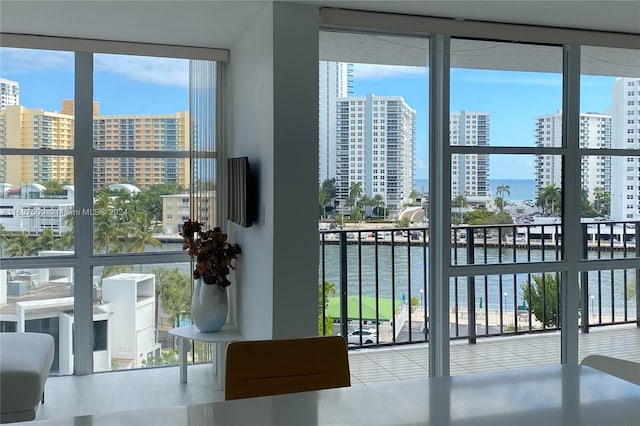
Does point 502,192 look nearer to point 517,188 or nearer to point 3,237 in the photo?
point 517,188

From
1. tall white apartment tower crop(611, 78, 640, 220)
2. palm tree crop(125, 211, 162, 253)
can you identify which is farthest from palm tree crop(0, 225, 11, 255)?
tall white apartment tower crop(611, 78, 640, 220)

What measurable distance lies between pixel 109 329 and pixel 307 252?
206 centimetres

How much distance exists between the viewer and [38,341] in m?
3.90

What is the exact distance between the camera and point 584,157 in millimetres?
4559

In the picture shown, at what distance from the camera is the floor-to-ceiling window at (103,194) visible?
15.3 feet

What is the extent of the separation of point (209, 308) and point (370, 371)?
3.85 feet

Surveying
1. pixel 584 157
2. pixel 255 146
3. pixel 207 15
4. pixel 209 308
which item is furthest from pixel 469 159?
pixel 209 308

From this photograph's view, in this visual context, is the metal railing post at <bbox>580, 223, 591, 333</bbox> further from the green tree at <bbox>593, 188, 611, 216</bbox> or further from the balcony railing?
the green tree at <bbox>593, 188, 611, 216</bbox>

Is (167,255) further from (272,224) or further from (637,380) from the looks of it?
(637,380)

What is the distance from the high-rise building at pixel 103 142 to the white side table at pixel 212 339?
1219mm

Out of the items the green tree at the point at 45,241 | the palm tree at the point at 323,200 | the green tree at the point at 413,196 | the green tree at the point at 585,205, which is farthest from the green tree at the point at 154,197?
the green tree at the point at 585,205

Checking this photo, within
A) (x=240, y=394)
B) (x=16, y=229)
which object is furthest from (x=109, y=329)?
(x=240, y=394)

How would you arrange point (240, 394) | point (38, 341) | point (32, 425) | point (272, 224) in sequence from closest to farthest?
1. point (32, 425)
2. point (240, 394)
3. point (272, 224)
4. point (38, 341)

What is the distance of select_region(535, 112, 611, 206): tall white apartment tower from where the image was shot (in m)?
4.45
